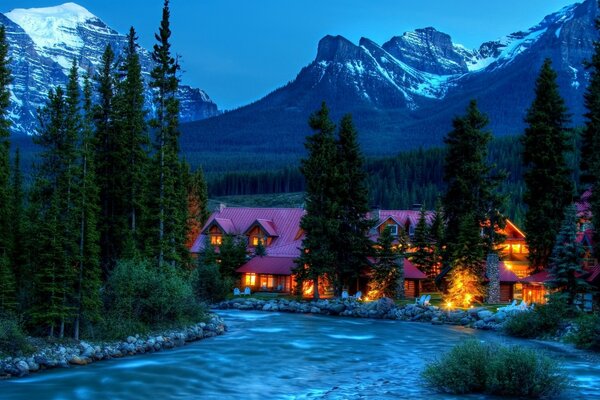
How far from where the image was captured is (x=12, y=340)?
2802 centimetres

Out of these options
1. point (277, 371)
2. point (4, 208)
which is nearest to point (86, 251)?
point (4, 208)

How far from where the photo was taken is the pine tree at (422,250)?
64562mm

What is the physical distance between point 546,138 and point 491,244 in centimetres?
937

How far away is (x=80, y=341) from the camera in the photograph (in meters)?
31.5

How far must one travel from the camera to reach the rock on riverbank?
4738 centimetres

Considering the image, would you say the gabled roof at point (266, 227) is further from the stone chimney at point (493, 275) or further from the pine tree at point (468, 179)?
the stone chimney at point (493, 275)

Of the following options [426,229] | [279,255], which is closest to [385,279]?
[426,229]

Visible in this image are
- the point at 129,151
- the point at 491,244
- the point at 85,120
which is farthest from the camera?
the point at 491,244

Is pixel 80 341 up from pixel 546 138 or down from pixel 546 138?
down

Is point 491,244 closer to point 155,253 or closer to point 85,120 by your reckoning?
point 155,253

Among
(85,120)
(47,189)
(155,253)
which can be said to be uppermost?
(85,120)

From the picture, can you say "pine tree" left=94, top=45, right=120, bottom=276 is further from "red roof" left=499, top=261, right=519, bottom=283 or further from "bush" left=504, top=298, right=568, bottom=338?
"red roof" left=499, top=261, right=519, bottom=283

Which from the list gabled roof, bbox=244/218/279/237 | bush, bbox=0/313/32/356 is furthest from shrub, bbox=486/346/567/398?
gabled roof, bbox=244/218/279/237

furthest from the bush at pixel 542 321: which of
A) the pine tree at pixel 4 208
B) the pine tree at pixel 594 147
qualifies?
the pine tree at pixel 4 208
